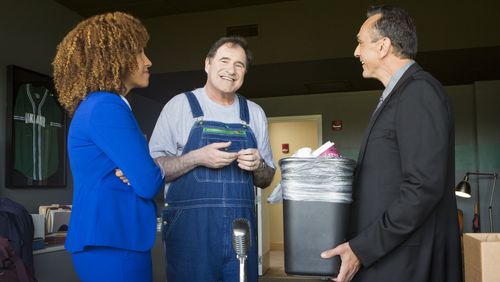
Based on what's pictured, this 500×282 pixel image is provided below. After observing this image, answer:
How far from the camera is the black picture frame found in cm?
371

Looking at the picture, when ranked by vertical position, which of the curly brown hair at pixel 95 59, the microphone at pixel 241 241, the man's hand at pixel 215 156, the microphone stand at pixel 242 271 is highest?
the curly brown hair at pixel 95 59

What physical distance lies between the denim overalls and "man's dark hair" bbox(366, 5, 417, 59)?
746mm

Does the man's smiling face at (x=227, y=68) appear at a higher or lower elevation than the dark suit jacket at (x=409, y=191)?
higher

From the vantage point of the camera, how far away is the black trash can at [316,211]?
1.20 metres

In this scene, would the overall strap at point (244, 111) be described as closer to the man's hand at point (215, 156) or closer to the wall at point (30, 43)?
the man's hand at point (215, 156)

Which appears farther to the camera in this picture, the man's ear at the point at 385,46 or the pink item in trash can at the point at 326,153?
the man's ear at the point at 385,46

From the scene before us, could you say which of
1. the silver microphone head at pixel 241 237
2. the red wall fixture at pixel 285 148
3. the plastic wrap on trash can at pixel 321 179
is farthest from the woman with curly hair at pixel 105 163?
the red wall fixture at pixel 285 148

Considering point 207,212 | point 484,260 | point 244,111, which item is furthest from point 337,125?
point 484,260

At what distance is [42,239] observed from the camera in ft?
9.70

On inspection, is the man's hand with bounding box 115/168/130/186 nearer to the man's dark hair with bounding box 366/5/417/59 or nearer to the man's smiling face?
the man's smiling face

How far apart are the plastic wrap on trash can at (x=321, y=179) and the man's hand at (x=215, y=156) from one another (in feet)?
1.54

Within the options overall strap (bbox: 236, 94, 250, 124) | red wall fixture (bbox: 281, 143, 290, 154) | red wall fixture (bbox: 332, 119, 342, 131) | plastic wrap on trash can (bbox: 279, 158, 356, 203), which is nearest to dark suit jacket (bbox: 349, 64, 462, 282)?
plastic wrap on trash can (bbox: 279, 158, 356, 203)

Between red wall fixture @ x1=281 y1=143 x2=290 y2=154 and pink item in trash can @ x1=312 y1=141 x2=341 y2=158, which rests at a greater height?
red wall fixture @ x1=281 y1=143 x2=290 y2=154

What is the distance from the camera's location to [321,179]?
1196mm
